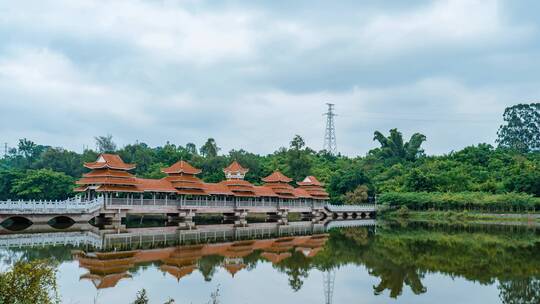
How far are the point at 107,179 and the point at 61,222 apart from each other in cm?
377

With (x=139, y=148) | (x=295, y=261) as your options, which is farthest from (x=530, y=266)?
(x=139, y=148)

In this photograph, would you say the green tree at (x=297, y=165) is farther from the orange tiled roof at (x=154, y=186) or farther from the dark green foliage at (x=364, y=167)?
the orange tiled roof at (x=154, y=186)

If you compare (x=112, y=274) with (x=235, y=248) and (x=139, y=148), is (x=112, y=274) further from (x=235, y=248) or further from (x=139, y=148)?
(x=139, y=148)

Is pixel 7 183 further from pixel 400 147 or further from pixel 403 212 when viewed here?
pixel 400 147

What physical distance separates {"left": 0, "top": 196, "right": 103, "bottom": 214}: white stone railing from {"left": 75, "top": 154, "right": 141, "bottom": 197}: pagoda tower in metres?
1.11

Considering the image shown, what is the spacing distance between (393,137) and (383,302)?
6216cm

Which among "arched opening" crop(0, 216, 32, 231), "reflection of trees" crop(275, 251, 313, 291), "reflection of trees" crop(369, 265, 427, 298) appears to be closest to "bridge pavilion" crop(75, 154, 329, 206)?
"arched opening" crop(0, 216, 32, 231)

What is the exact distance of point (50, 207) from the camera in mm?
28250

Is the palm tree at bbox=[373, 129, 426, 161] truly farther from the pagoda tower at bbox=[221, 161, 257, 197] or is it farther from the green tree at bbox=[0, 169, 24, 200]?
the green tree at bbox=[0, 169, 24, 200]

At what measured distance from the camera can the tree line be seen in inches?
1739

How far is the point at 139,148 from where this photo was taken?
64.3 meters

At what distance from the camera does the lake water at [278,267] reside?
496 inches

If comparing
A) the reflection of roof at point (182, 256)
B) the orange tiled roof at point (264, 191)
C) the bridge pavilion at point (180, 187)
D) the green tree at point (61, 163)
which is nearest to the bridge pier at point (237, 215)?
the bridge pavilion at point (180, 187)

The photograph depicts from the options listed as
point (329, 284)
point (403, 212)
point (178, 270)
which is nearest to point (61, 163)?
point (403, 212)
